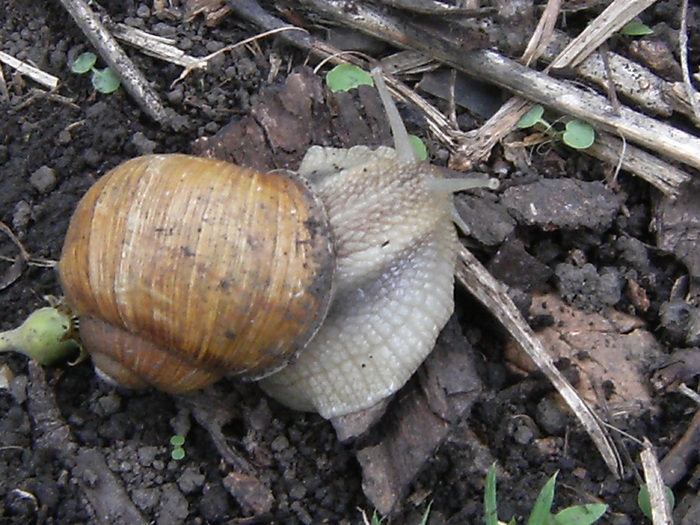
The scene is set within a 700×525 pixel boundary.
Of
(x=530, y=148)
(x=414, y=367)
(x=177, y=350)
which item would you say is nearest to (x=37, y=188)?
(x=177, y=350)

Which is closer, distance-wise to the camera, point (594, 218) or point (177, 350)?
point (177, 350)

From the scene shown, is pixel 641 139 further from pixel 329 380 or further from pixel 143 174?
pixel 143 174

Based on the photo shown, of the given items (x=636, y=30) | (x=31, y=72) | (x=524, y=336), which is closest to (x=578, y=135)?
(x=636, y=30)

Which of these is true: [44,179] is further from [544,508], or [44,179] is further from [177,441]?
[544,508]

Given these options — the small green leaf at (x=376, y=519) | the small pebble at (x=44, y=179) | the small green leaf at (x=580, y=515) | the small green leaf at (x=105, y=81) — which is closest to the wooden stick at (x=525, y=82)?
the small green leaf at (x=105, y=81)

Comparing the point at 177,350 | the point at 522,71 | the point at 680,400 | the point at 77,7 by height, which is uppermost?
the point at 77,7

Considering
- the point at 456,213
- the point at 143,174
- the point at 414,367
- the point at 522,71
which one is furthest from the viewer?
the point at 522,71
